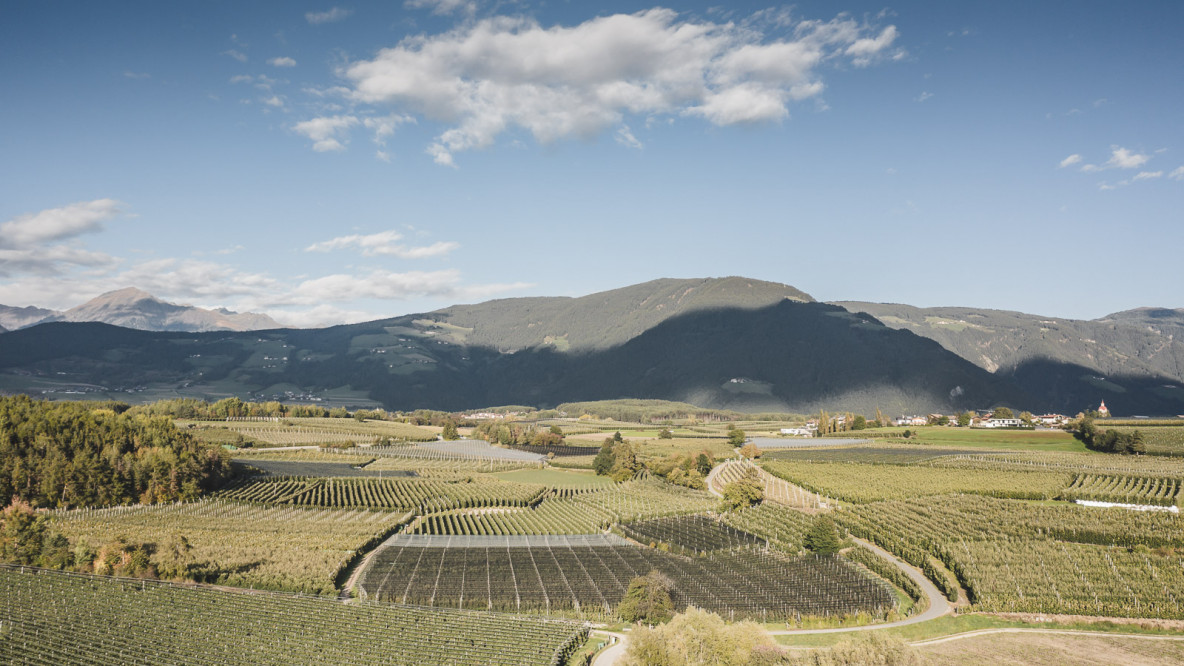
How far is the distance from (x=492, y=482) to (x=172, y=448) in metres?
43.8

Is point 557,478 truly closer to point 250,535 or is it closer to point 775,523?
point 775,523

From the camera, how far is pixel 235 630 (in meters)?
40.7

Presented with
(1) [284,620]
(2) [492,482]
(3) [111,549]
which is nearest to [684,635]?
(1) [284,620]

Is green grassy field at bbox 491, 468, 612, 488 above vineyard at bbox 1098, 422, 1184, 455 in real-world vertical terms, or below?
below

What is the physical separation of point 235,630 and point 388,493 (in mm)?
53355

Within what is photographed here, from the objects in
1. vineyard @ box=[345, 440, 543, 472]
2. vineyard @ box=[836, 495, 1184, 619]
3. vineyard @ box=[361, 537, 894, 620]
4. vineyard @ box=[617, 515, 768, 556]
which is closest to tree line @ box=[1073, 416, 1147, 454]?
vineyard @ box=[836, 495, 1184, 619]

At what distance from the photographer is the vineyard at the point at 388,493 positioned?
85.8m

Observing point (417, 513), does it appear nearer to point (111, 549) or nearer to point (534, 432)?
point (111, 549)

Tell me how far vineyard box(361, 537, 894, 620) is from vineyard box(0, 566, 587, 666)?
13.9ft

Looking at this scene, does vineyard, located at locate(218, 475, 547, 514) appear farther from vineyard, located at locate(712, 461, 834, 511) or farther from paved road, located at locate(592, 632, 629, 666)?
paved road, located at locate(592, 632, 629, 666)

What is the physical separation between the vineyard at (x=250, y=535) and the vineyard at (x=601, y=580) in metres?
4.31

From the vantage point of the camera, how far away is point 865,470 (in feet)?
340

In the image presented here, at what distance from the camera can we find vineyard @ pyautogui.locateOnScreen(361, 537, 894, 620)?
47.8 meters

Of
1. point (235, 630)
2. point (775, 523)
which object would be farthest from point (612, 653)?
point (775, 523)
